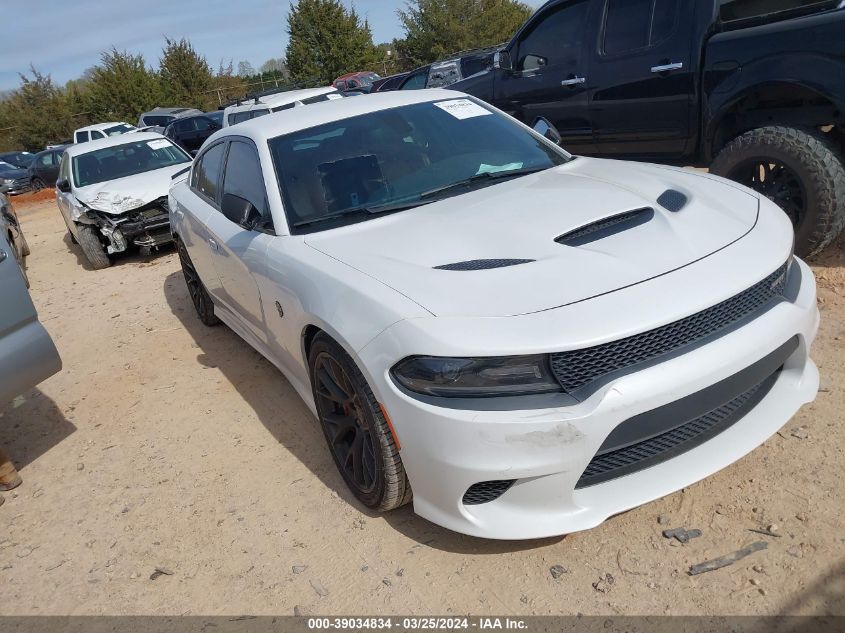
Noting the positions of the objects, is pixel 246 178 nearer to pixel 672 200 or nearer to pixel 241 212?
pixel 241 212

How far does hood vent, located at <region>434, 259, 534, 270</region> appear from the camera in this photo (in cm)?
240

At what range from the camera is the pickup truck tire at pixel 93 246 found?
8430 mm

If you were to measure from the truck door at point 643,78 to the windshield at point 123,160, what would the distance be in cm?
639

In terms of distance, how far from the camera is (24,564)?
2.99 metres

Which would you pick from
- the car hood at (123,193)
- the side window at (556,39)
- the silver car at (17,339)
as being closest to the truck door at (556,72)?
the side window at (556,39)

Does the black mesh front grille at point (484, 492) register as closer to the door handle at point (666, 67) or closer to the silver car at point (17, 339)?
the silver car at point (17, 339)

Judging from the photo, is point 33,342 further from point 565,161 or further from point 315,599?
point 565,161

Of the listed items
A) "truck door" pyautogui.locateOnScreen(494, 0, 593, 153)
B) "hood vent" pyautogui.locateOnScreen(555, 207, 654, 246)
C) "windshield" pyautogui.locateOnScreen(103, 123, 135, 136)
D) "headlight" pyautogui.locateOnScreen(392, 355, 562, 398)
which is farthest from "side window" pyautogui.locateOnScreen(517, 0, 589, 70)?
"windshield" pyautogui.locateOnScreen(103, 123, 135, 136)

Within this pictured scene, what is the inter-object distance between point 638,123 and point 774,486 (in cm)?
340

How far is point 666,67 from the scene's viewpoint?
4.86 metres

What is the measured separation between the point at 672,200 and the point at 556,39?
140 inches

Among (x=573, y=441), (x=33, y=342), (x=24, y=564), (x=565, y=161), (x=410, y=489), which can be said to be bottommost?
(x=24, y=564)

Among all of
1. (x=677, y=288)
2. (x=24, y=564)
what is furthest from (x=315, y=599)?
(x=677, y=288)

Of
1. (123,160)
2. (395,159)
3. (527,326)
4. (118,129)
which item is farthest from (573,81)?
(118,129)
